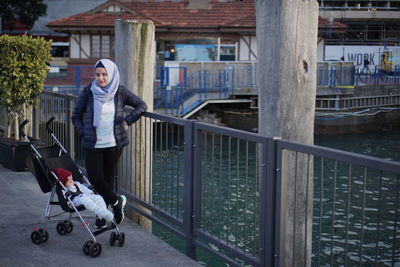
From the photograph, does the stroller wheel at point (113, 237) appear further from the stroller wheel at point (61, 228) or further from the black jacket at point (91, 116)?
the black jacket at point (91, 116)

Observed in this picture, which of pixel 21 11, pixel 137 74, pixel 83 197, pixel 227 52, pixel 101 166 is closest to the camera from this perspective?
pixel 83 197

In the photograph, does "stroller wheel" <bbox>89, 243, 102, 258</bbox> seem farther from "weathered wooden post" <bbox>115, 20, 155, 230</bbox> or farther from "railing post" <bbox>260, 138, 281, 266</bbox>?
"railing post" <bbox>260, 138, 281, 266</bbox>

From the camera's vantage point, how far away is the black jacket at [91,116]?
6.41m

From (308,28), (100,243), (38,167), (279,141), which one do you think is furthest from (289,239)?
(38,167)

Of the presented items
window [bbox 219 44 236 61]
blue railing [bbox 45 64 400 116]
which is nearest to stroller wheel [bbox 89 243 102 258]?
blue railing [bbox 45 64 400 116]

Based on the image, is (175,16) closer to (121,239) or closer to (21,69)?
(21,69)

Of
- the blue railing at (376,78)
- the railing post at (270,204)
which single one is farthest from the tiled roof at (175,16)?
the railing post at (270,204)

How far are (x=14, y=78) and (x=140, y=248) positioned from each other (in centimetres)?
521

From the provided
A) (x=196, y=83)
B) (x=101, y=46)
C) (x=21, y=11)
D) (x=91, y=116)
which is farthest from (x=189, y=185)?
(x=21, y=11)

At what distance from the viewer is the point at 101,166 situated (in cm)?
651

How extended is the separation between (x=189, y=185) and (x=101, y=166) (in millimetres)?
913

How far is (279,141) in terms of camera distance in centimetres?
488

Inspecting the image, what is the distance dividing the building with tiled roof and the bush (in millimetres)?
27335

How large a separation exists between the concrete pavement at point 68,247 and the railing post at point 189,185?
16 cm
